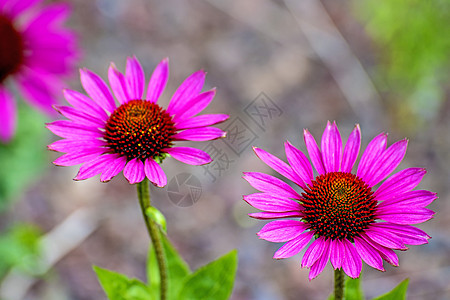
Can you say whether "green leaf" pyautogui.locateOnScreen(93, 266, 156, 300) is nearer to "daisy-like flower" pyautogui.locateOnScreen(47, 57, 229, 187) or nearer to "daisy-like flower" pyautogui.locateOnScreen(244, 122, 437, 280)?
"daisy-like flower" pyautogui.locateOnScreen(47, 57, 229, 187)

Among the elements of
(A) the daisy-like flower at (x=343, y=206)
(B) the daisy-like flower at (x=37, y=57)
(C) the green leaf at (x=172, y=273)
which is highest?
(B) the daisy-like flower at (x=37, y=57)

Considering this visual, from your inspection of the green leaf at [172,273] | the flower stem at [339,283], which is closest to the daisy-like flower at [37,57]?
the green leaf at [172,273]

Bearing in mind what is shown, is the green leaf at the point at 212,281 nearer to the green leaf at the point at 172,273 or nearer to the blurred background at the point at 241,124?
the green leaf at the point at 172,273

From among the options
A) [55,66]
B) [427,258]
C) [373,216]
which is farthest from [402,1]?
[373,216]

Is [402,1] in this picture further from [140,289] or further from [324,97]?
[140,289]

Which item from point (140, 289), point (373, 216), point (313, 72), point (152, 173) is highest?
point (313, 72)

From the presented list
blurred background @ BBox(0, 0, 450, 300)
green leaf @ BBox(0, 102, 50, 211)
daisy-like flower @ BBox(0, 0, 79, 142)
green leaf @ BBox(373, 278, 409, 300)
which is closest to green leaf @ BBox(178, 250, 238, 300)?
green leaf @ BBox(373, 278, 409, 300)
